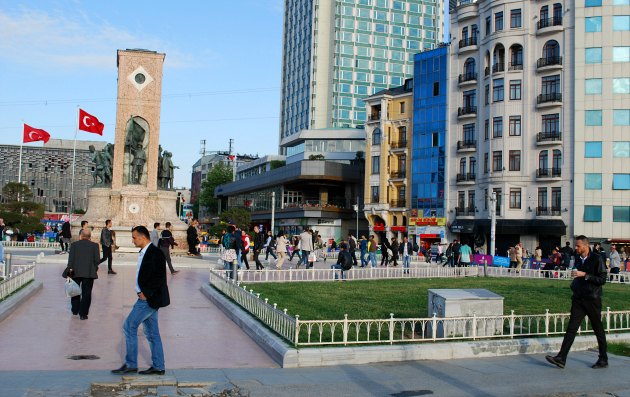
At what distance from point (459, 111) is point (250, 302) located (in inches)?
1853

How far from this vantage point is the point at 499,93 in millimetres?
52094

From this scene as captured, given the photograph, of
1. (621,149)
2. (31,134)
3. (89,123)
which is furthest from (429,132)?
(31,134)

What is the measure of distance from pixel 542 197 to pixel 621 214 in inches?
218

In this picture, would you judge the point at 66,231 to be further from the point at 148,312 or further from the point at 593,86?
the point at 593,86

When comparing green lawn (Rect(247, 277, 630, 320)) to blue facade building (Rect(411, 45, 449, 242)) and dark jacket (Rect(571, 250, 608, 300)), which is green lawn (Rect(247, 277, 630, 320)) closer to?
A: dark jacket (Rect(571, 250, 608, 300))

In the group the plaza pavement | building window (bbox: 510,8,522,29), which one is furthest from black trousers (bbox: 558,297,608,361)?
building window (bbox: 510,8,522,29)

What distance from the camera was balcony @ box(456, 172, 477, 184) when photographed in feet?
180

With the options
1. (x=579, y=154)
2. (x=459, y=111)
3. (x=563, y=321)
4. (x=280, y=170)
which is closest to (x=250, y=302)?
(x=563, y=321)

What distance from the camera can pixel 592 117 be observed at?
157 ft

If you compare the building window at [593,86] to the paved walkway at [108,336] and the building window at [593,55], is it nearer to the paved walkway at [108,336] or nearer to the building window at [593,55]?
the building window at [593,55]

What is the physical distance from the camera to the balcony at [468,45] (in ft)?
182

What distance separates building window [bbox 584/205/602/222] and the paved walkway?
38.7m

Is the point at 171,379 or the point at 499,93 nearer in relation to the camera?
the point at 171,379

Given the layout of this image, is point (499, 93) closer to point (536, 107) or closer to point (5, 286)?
point (536, 107)
